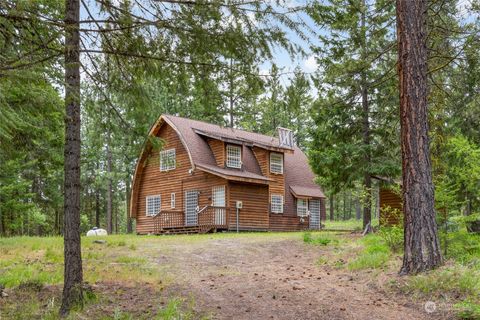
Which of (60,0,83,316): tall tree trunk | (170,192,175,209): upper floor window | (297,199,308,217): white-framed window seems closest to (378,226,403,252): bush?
(60,0,83,316): tall tree trunk

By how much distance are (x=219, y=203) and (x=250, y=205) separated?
186cm

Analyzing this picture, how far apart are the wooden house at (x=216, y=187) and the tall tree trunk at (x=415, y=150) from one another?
47.8ft

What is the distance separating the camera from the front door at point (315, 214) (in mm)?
28500

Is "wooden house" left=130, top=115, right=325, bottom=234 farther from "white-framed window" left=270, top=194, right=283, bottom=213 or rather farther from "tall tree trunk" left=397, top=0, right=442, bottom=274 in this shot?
"tall tree trunk" left=397, top=0, right=442, bottom=274

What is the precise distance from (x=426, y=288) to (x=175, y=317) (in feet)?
12.0

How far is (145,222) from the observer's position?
26234 mm

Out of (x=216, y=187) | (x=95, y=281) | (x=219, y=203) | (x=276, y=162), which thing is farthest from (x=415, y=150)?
(x=276, y=162)

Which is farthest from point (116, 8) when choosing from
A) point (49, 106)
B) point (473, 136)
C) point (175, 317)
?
point (473, 136)

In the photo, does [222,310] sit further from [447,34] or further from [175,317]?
[447,34]

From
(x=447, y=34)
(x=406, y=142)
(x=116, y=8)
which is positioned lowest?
(x=406, y=142)

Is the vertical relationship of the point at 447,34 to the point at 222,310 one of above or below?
above

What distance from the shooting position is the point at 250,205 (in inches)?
931

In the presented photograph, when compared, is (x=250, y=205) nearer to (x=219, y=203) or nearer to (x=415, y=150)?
(x=219, y=203)

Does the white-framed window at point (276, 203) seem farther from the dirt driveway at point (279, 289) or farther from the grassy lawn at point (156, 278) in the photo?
the dirt driveway at point (279, 289)
